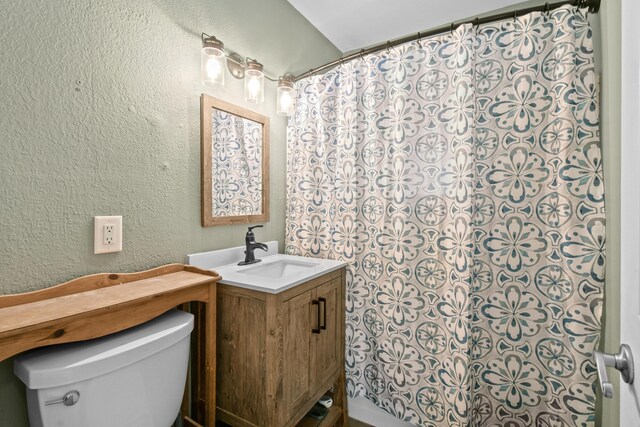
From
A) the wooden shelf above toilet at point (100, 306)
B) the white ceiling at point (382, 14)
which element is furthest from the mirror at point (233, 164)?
the white ceiling at point (382, 14)

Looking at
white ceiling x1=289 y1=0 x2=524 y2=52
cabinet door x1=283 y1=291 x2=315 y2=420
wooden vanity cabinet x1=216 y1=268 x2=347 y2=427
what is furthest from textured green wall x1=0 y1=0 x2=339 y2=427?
white ceiling x1=289 y1=0 x2=524 y2=52

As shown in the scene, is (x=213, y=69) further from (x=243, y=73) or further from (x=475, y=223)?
(x=475, y=223)

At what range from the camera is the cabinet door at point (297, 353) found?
4.01 ft

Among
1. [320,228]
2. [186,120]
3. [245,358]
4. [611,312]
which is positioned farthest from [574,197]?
[186,120]

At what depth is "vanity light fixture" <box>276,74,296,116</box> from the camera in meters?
1.78

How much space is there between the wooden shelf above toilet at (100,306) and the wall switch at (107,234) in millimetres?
101

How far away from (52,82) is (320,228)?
4.43 ft

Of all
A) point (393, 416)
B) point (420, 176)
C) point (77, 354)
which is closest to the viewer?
point (77, 354)

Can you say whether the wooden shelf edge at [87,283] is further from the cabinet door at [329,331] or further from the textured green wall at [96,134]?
the cabinet door at [329,331]

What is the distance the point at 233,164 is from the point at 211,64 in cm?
49

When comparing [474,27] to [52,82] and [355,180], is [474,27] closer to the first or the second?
[355,180]

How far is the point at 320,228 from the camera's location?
182 centimetres

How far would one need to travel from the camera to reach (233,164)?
5.23 feet

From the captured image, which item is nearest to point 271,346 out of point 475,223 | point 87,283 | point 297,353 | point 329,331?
point 297,353
